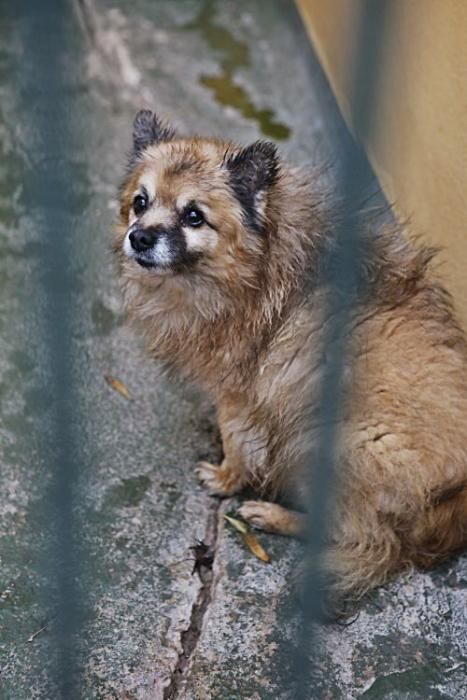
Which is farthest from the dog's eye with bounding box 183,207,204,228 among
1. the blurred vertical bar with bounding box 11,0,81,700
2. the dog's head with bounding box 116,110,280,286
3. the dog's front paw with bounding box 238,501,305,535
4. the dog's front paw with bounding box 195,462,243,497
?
the blurred vertical bar with bounding box 11,0,81,700

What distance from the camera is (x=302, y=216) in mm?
3412

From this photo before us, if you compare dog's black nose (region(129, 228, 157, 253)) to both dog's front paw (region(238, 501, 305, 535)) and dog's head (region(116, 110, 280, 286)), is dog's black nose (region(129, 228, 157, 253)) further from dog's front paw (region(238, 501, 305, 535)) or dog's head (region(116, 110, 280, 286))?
dog's front paw (region(238, 501, 305, 535))

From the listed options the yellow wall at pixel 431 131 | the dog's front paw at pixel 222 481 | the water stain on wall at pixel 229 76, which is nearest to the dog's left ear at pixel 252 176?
the yellow wall at pixel 431 131

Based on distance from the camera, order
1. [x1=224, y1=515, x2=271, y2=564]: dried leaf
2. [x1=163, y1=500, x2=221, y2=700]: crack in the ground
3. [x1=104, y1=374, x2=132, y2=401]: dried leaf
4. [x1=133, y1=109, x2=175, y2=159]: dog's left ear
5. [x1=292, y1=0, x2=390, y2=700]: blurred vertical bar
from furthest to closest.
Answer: [x1=104, y1=374, x2=132, y2=401]: dried leaf → [x1=133, y1=109, x2=175, y2=159]: dog's left ear → [x1=224, y1=515, x2=271, y2=564]: dried leaf → [x1=163, y1=500, x2=221, y2=700]: crack in the ground → [x1=292, y1=0, x2=390, y2=700]: blurred vertical bar

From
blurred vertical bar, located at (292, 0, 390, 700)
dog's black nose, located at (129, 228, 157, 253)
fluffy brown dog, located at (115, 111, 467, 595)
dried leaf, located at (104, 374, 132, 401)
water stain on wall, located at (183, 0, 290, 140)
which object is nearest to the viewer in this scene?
blurred vertical bar, located at (292, 0, 390, 700)

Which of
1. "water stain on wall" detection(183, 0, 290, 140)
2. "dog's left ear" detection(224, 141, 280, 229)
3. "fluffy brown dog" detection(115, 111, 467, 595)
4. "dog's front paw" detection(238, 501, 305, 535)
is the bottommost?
"dog's front paw" detection(238, 501, 305, 535)

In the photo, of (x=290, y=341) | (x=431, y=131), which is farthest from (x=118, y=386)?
(x=431, y=131)

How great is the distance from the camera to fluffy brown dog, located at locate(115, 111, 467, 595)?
10.4ft

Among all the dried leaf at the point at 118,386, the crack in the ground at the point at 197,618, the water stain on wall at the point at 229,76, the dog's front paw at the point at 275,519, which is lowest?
the crack in the ground at the point at 197,618

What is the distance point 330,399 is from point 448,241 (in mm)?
2168

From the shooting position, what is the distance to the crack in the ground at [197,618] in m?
2.95

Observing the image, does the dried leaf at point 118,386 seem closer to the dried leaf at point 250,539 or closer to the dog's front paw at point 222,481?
the dog's front paw at point 222,481

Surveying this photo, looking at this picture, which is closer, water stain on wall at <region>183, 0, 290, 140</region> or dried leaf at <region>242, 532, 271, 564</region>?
dried leaf at <region>242, 532, 271, 564</region>

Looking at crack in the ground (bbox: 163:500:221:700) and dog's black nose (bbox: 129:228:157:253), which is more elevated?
dog's black nose (bbox: 129:228:157:253)
